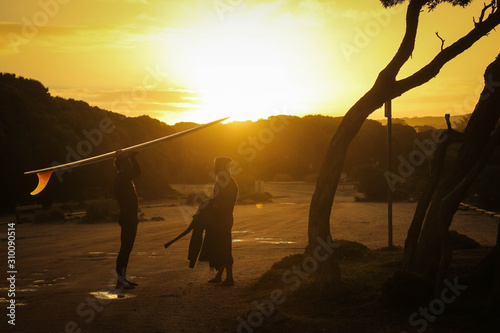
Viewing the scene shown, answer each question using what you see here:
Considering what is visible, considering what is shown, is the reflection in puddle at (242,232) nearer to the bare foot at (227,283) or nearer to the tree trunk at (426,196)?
the bare foot at (227,283)

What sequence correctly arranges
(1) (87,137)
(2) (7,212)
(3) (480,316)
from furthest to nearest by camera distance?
(1) (87,137)
(2) (7,212)
(3) (480,316)

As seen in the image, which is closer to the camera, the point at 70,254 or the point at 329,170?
the point at 329,170

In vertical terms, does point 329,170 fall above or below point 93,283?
above

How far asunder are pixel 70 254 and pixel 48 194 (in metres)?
26.6

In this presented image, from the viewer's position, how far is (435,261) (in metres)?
8.26

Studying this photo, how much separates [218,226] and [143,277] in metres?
2.12

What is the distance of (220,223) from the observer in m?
11.2

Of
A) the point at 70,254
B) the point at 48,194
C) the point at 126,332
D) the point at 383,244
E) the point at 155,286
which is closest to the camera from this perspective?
the point at 126,332

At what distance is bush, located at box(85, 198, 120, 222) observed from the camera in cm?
3114

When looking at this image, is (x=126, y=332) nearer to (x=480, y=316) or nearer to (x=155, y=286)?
(x=155, y=286)

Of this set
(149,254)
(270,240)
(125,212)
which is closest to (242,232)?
(270,240)

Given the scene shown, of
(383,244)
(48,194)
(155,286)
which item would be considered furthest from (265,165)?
(155,286)

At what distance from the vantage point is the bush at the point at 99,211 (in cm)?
3114

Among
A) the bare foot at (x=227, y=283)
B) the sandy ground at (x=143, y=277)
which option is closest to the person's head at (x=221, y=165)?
the bare foot at (x=227, y=283)
